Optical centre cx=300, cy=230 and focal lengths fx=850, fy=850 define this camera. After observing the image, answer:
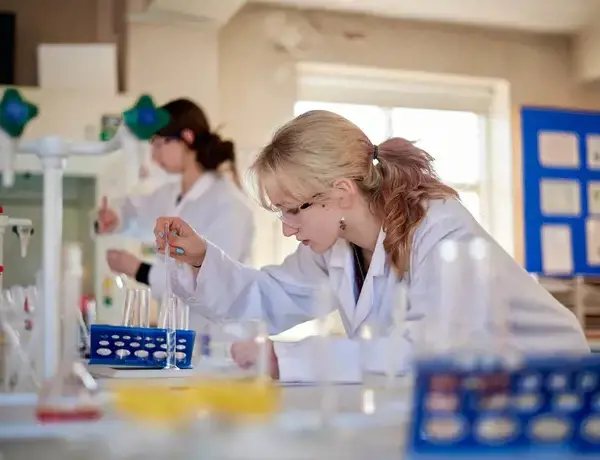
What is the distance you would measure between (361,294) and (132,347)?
1.51 feet

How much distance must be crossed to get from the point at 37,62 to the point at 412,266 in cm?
273

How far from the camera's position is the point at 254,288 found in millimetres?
1897

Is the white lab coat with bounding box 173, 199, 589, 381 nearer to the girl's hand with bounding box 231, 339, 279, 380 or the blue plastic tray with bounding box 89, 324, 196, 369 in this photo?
the girl's hand with bounding box 231, 339, 279, 380

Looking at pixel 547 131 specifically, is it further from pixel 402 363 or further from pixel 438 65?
pixel 402 363

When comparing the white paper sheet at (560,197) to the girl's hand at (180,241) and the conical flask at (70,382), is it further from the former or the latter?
the conical flask at (70,382)

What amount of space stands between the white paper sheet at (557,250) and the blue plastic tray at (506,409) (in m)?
4.02

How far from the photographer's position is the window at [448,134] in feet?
14.9

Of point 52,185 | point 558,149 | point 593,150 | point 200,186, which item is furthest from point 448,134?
point 52,185

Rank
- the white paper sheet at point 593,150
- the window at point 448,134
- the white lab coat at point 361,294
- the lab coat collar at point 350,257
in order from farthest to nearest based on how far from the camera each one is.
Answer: the white paper sheet at point 593,150 < the window at point 448,134 < the lab coat collar at point 350,257 < the white lab coat at point 361,294

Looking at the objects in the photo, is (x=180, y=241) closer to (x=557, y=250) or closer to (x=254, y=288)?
(x=254, y=288)

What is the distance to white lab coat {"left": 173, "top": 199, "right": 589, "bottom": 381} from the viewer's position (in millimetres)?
1271

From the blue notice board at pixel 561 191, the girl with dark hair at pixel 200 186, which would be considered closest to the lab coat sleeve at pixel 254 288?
the girl with dark hair at pixel 200 186

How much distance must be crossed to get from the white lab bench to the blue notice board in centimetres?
397

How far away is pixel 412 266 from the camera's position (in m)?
1.56
